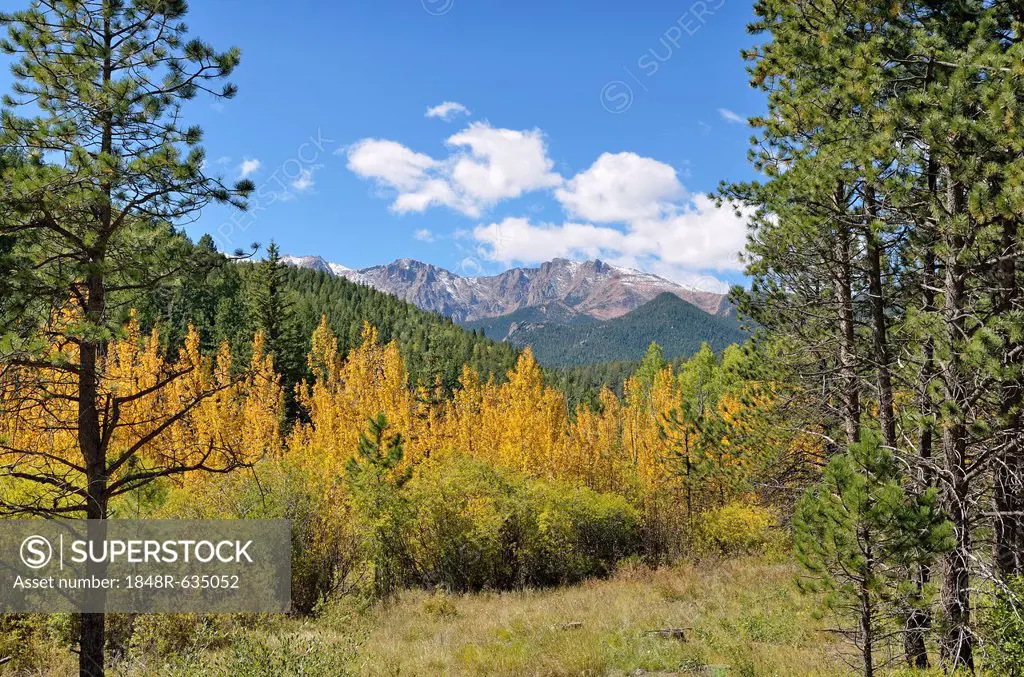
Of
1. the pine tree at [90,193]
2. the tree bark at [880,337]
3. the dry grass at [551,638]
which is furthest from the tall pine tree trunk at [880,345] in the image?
the pine tree at [90,193]

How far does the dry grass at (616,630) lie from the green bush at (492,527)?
5.27ft

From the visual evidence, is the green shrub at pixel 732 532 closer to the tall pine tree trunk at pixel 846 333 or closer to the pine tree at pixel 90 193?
the tall pine tree trunk at pixel 846 333

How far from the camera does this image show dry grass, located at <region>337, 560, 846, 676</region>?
30.4ft

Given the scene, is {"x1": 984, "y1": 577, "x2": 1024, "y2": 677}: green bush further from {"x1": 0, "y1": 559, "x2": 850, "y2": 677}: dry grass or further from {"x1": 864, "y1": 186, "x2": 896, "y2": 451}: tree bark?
{"x1": 864, "y1": 186, "x2": 896, "y2": 451}: tree bark

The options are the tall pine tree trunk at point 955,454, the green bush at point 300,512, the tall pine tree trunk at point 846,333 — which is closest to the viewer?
the tall pine tree trunk at point 955,454

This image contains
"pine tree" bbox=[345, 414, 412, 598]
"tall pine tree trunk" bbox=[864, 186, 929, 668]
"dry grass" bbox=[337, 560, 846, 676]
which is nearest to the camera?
"tall pine tree trunk" bbox=[864, 186, 929, 668]

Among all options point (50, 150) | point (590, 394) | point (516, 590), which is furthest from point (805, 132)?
point (590, 394)

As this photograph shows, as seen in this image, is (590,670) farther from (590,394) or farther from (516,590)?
(590,394)

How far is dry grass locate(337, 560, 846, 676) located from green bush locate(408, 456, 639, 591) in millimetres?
1606

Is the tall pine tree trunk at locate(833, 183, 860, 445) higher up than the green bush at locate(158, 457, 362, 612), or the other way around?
the tall pine tree trunk at locate(833, 183, 860, 445)

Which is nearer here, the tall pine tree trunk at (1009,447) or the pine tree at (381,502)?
the tall pine tree trunk at (1009,447)

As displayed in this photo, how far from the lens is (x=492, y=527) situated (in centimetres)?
1878

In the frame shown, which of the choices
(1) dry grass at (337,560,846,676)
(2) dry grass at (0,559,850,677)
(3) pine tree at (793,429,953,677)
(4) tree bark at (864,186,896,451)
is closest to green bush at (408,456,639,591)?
(1) dry grass at (337,560,846,676)

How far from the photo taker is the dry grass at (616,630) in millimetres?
9273
